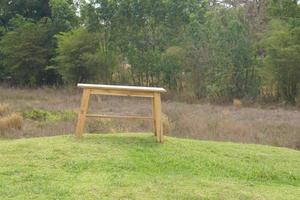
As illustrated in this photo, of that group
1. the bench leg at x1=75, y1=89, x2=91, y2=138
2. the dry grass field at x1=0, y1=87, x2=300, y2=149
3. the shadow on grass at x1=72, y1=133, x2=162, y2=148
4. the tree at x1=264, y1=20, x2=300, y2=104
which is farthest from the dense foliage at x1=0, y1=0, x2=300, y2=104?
the bench leg at x1=75, y1=89, x2=91, y2=138

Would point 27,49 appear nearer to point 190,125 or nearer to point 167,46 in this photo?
point 167,46

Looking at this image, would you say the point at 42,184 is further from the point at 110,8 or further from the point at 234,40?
the point at 110,8

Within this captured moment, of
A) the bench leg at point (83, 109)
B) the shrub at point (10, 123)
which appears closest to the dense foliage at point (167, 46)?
the shrub at point (10, 123)

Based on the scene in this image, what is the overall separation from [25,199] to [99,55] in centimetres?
1508

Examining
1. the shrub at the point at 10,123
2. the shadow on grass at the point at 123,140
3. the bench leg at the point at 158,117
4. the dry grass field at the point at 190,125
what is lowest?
the dry grass field at the point at 190,125

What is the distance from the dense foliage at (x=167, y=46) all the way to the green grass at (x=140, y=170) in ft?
32.4

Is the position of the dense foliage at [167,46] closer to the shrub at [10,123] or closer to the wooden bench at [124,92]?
the shrub at [10,123]

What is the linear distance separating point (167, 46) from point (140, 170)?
14170 millimetres

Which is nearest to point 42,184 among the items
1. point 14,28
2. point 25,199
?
point 25,199

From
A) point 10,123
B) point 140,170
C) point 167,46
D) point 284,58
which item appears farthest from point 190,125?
point 167,46

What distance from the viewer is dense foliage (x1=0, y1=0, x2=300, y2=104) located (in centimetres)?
1630

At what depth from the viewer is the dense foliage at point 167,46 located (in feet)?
53.5

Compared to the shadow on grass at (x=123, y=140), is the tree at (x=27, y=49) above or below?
above

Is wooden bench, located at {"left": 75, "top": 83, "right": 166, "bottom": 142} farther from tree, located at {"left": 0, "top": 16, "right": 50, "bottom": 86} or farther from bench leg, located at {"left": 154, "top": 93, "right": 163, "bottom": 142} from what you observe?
tree, located at {"left": 0, "top": 16, "right": 50, "bottom": 86}
